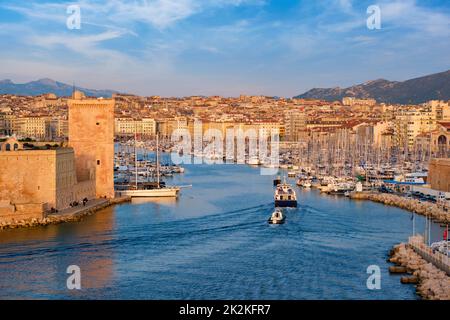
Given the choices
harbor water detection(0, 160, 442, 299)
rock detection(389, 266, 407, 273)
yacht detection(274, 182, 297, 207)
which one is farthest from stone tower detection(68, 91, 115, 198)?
rock detection(389, 266, 407, 273)

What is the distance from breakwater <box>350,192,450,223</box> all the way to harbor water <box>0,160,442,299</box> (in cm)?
36

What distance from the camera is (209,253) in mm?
10086

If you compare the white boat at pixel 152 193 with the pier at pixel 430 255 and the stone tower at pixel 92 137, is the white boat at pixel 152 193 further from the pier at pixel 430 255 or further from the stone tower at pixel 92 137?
the pier at pixel 430 255

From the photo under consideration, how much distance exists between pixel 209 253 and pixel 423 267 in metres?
2.96

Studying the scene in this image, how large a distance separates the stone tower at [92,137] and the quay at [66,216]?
745 millimetres

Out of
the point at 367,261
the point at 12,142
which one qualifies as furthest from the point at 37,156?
the point at 367,261

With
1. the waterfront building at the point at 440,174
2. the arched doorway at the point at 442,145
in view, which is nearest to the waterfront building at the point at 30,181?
the waterfront building at the point at 440,174

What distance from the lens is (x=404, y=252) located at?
31.9 ft

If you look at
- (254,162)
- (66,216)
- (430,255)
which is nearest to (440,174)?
(430,255)

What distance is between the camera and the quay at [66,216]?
Answer: 12.2m

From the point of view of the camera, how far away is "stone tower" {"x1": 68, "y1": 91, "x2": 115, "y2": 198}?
52.5ft

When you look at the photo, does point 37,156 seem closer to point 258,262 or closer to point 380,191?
point 258,262

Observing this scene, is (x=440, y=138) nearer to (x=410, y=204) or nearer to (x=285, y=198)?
(x=410, y=204)
